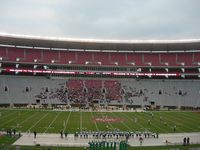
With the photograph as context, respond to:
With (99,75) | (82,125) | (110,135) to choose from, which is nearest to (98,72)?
(99,75)

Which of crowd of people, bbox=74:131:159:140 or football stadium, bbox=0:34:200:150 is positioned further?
football stadium, bbox=0:34:200:150

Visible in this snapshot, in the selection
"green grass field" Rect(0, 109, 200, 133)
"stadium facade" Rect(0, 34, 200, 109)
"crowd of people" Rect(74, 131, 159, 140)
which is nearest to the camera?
"crowd of people" Rect(74, 131, 159, 140)

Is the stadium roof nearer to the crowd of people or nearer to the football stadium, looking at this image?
the football stadium

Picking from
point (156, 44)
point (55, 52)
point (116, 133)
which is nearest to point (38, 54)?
point (55, 52)

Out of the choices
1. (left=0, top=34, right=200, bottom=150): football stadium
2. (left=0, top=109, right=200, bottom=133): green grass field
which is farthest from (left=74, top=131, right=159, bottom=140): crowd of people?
(left=0, top=34, right=200, bottom=150): football stadium

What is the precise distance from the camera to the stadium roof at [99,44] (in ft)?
214

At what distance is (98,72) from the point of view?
69.1m

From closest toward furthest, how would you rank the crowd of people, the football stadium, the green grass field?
the crowd of people → the green grass field → the football stadium

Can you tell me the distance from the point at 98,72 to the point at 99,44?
586cm

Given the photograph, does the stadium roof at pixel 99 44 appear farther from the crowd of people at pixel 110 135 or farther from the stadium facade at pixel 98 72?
the crowd of people at pixel 110 135

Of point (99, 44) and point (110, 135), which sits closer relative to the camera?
point (110, 135)

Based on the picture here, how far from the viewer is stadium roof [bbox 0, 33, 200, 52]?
65188 millimetres

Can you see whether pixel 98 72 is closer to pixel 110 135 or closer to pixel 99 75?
pixel 99 75

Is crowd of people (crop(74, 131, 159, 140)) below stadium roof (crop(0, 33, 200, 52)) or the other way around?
below
